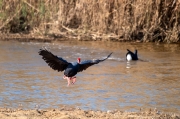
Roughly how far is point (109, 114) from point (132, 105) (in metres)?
1.36

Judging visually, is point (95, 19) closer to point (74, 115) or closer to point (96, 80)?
point (96, 80)

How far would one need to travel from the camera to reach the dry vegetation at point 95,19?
17688mm

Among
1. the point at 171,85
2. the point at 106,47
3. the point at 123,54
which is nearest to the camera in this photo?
the point at 171,85

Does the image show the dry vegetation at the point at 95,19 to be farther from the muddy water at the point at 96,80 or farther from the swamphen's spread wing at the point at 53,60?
the swamphen's spread wing at the point at 53,60

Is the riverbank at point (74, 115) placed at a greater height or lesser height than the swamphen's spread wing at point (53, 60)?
lesser

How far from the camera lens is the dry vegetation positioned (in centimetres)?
1769

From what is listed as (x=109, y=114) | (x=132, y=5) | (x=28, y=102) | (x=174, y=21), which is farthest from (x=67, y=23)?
(x=109, y=114)

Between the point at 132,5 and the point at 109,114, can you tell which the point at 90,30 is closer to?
the point at 132,5

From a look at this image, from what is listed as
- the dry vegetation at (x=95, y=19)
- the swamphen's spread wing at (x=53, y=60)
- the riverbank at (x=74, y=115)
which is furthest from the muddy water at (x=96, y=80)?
the dry vegetation at (x=95, y=19)

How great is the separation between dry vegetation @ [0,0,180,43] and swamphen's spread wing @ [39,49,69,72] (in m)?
8.82

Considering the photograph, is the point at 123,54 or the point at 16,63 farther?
the point at 123,54

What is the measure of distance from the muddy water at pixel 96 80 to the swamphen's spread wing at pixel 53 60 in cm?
61

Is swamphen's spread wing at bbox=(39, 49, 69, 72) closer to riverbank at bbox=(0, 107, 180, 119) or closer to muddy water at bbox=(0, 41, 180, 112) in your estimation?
muddy water at bbox=(0, 41, 180, 112)

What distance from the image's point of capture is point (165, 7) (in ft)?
58.4
